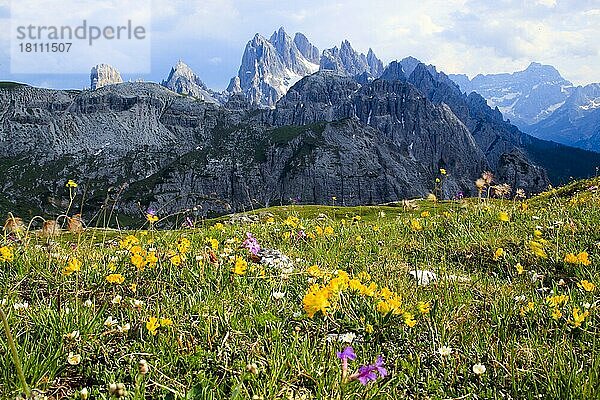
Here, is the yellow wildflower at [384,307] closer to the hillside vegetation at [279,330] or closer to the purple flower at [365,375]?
the hillside vegetation at [279,330]

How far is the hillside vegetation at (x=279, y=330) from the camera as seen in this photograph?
3090 millimetres

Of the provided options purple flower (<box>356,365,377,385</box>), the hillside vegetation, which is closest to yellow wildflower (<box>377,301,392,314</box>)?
the hillside vegetation

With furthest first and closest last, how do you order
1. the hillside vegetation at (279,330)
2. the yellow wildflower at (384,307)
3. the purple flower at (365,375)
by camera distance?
the yellow wildflower at (384,307) → the hillside vegetation at (279,330) → the purple flower at (365,375)

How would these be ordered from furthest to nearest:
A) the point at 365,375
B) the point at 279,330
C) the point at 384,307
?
the point at 384,307, the point at 279,330, the point at 365,375

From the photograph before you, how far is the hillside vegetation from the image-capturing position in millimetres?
3090

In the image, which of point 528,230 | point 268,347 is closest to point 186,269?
point 268,347

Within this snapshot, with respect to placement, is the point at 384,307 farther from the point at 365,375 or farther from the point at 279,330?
the point at 365,375

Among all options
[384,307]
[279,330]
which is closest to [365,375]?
[279,330]

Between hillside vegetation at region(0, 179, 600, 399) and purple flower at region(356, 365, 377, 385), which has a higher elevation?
purple flower at region(356, 365, 377, 385)

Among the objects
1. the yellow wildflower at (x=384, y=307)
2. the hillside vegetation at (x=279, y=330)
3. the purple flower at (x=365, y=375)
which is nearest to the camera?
the purple flower at (x=365, y=375)

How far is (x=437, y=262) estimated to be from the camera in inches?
300

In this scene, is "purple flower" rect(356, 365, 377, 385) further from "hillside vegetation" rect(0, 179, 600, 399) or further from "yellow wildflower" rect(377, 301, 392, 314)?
"yellow wildflower" rect(377, 301, 392, 314)

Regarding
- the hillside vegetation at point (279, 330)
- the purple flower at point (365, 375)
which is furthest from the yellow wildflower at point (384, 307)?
the purple flower at point (365, 375)

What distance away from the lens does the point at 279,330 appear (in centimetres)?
379
